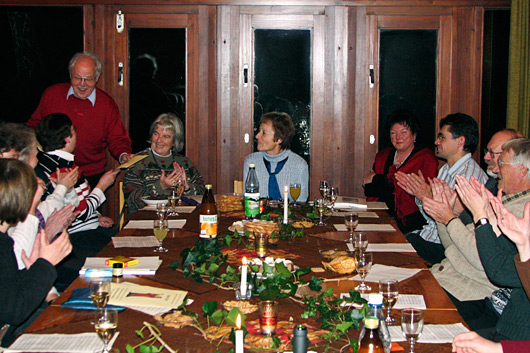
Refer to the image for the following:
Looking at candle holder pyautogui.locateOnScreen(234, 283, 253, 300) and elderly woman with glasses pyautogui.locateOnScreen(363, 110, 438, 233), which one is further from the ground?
elderly woman with glasses pyautogui.locateOnScreen(363, 110, 438, 233)

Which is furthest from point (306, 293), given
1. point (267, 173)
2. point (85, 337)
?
point (267, 173)

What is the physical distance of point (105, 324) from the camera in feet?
5.22

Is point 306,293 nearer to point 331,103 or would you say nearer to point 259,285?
point 259,285

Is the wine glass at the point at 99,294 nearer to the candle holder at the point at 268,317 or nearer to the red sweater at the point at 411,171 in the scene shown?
the candle holder at the point at 268,317

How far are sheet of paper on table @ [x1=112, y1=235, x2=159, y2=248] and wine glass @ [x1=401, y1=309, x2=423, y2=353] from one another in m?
1.46

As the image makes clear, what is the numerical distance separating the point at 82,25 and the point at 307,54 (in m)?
2.04

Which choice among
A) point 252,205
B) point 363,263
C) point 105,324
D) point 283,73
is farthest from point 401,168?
point 105,324

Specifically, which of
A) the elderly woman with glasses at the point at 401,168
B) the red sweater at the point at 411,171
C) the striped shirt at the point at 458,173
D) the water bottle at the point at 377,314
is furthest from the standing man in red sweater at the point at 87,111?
the water bottle at the point at 377,314

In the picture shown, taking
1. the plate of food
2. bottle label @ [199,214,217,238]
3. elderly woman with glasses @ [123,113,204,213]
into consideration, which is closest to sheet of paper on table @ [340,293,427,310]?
bottle label @ [199,214,217,238]

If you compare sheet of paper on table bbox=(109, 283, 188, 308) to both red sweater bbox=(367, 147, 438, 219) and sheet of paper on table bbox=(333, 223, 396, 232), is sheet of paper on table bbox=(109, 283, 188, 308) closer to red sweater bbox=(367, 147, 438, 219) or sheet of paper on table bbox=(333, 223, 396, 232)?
sheet of paper on table bbox=(333, 223, 396, 232)

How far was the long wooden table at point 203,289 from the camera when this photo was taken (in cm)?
164

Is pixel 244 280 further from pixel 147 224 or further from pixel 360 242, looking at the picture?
pixel 147 224

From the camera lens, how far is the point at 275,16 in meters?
5.36

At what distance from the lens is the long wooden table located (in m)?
1.64
